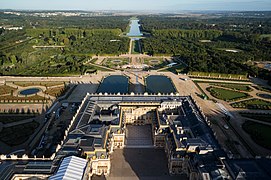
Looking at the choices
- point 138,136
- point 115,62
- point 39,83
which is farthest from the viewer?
point 115,62

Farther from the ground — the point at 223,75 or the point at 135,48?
the point at 135,48

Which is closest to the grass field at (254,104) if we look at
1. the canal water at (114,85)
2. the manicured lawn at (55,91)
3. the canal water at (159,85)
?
the canal water at (159,85)

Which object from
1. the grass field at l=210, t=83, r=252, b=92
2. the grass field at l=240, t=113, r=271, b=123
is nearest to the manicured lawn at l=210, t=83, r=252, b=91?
the grass field at l=210, t=83, r=252, b=92

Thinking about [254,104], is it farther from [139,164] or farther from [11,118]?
[11,118]

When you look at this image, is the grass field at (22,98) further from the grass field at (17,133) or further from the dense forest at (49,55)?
the dense forest at (49,55)

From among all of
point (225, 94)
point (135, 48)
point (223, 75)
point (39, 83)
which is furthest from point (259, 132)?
point (135, 48)

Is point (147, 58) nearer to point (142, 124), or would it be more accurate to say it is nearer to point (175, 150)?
point (142, 124)
